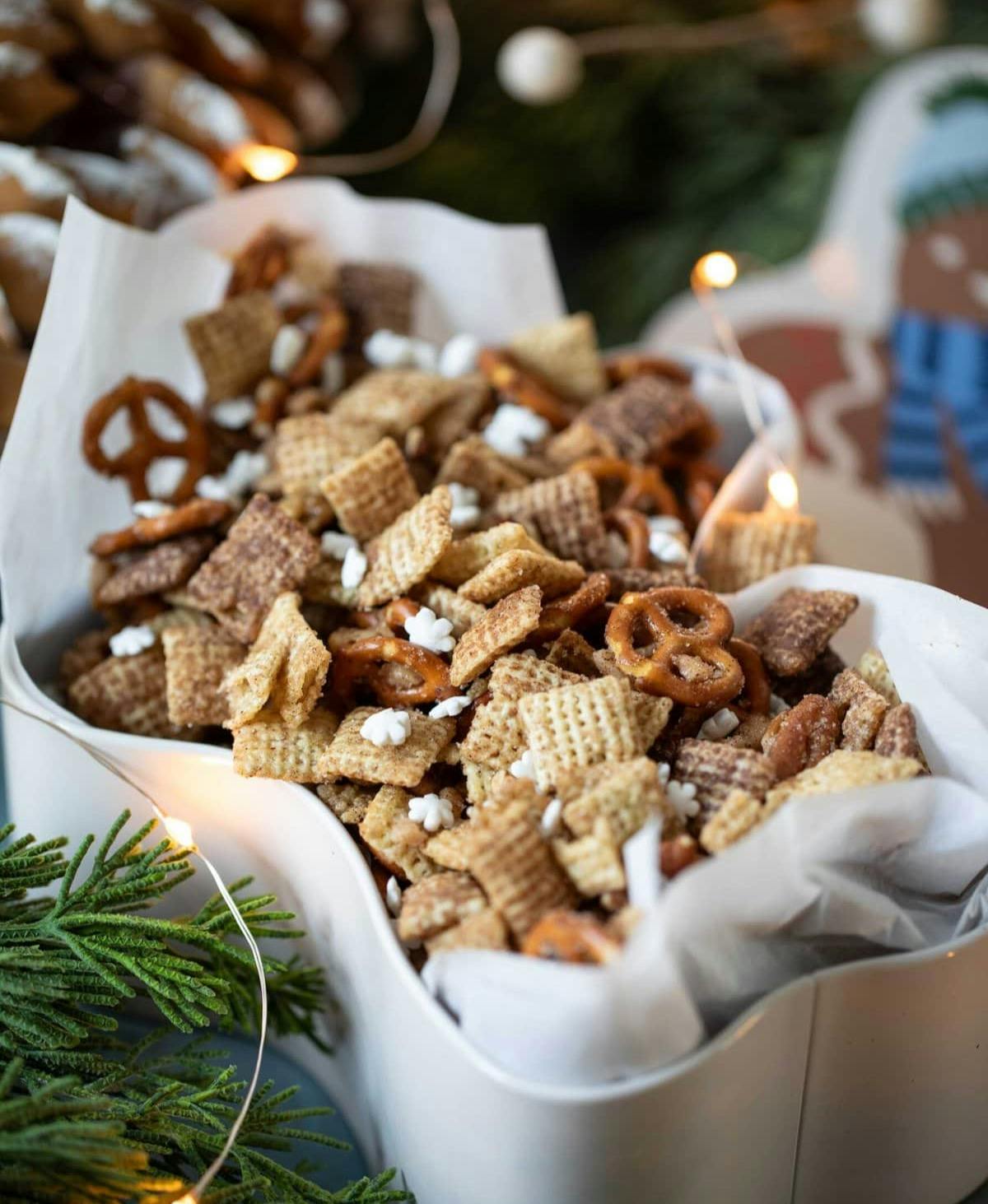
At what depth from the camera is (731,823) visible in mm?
748

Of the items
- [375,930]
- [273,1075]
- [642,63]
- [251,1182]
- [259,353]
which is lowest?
[273,1075]

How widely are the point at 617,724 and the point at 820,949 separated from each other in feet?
0.61

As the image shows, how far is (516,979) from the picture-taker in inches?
26.7

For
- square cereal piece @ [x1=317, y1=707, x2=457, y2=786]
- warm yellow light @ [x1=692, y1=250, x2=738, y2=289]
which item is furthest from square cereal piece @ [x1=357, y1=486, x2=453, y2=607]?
warm yellow light @ [x1=692, y1=250, x2=738, y2=289]

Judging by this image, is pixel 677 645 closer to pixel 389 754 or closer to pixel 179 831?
pixel 389 754

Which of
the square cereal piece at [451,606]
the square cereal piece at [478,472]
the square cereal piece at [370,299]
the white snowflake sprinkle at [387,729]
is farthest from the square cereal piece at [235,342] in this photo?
the white snowflake sprinkle at [387,729]

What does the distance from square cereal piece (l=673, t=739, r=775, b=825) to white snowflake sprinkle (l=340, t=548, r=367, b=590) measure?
29 centimetres

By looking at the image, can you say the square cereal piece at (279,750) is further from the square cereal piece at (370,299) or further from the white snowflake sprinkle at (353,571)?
the square cereal piece at (370,299)

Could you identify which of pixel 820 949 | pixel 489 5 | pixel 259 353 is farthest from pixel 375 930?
pixel 489 5

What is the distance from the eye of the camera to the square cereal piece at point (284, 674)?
0.88 meters

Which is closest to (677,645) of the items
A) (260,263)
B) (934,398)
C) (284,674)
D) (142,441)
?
(284,674)

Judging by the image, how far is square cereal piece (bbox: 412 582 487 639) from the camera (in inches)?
36.2

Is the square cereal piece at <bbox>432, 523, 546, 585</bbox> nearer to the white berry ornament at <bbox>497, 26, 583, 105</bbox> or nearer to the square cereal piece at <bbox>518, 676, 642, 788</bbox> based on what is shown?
the square cereal piece at <bbox>518, 676, 642, 788</bbox>

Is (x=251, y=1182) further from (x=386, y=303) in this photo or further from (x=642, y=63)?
(x=642, y=63)
